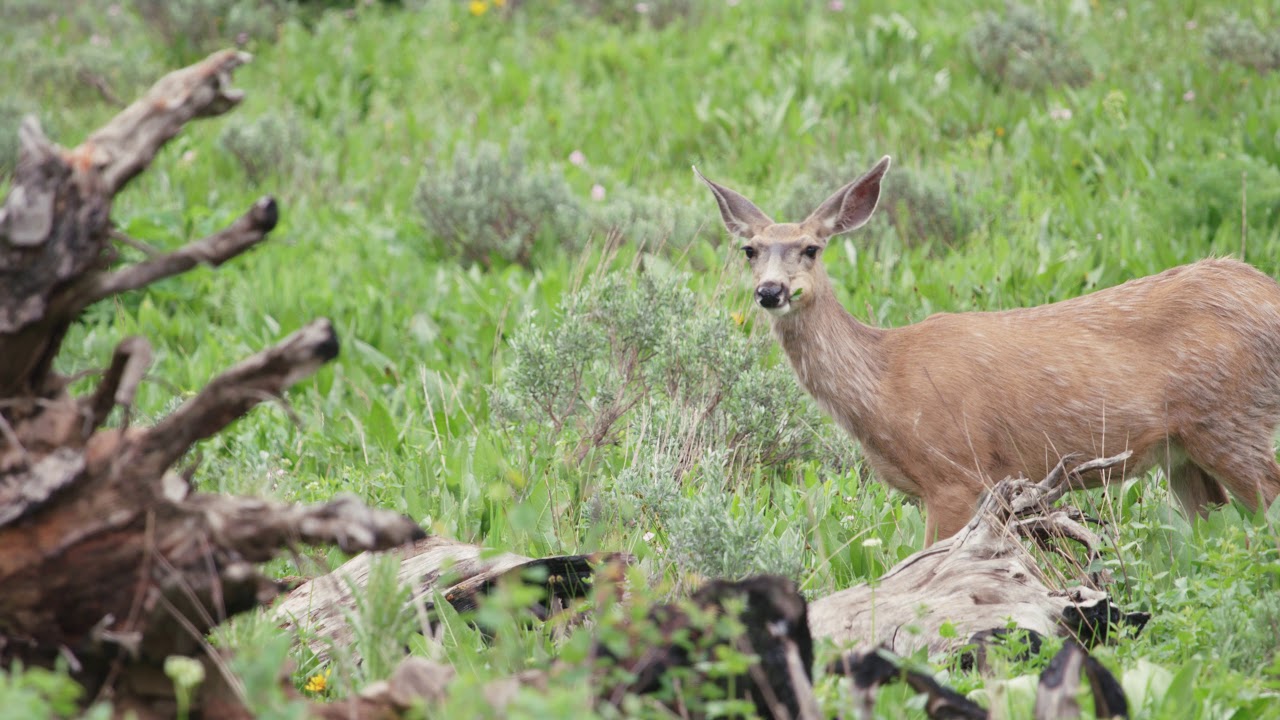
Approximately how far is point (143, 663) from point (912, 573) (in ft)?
8.02

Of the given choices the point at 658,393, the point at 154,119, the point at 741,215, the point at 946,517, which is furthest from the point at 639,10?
the point at 154,119

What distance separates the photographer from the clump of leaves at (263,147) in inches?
453

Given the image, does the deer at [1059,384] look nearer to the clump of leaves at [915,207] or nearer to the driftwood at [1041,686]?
the driftwood at [1041,686]

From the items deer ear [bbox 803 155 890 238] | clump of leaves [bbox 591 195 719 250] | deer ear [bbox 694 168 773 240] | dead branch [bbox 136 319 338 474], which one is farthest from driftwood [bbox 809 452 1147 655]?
clump of leaves [bbox 591 195 719 250]

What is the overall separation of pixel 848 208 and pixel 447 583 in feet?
9.57

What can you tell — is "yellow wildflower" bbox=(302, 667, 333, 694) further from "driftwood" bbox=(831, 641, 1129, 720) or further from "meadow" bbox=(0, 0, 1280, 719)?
"driftwood" bbox=(831, 641, 1129, 720)

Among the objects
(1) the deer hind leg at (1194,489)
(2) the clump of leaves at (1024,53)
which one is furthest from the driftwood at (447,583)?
(2) the clump of leaves at (1024,53)

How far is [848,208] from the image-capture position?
6426 millimetres

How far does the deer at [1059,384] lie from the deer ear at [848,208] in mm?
113

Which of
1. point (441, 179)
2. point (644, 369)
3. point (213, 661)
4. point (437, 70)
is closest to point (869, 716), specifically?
point (213, 661)

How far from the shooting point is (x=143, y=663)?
3107 millimetres

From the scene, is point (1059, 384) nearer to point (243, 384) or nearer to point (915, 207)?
point (915, 207)

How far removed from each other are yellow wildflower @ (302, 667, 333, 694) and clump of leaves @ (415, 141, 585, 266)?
5800mm

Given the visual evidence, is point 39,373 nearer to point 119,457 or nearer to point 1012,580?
point 119,457
